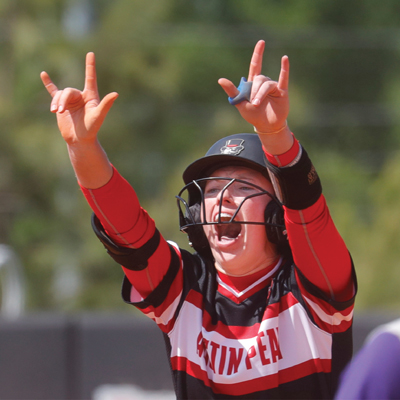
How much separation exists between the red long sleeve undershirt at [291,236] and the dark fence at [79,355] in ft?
8.75

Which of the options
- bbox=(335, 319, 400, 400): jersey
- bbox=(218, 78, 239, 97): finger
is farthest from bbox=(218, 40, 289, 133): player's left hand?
bbox=(335, 319, 400, 400): jersey

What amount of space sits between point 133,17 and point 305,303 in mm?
14682

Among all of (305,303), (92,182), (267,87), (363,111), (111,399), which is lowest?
(111,399)

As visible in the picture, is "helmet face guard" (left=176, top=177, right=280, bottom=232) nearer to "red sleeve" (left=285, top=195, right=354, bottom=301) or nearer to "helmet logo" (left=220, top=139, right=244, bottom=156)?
"helmet logo" (left=220, top=139, right=244, bottom=156)

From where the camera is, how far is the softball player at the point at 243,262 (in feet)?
7.36

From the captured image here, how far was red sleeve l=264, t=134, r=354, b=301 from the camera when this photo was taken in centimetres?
224

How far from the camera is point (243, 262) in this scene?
252cm

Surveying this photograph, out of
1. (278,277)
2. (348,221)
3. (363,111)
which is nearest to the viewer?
(278,277)

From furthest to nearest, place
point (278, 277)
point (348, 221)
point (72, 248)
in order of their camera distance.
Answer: point (72, 248), point (348, 221), point (278, 277)

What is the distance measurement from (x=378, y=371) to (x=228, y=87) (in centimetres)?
116

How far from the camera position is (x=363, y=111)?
1661 centimetres

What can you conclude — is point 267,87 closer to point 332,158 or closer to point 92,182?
point 92,182

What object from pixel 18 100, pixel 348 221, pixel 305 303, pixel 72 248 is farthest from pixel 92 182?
pixel 18 100

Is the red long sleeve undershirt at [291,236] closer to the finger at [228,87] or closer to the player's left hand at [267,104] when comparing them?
the player's left hand at [267,104]
